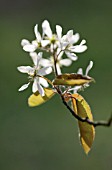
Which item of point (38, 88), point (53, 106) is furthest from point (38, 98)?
point (53, 106)

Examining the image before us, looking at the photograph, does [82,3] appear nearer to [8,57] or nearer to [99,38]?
[99,38]

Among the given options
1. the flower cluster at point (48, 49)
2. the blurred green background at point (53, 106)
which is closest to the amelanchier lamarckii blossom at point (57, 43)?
the flower cluster at point (48, 49)

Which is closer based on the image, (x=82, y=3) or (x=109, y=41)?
(x=109, y=41)

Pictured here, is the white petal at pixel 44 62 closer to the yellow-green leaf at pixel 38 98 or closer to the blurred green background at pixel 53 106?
the yellow-green leaf at pixel 38 98

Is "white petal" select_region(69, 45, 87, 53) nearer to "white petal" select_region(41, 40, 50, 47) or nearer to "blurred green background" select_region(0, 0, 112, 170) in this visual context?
"white petal" select_region(41, 40, 50, 47)

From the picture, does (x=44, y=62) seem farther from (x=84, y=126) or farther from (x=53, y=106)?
(x=53, y=106)

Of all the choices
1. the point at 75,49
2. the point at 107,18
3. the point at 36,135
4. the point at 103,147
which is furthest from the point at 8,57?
the point at 75,49
